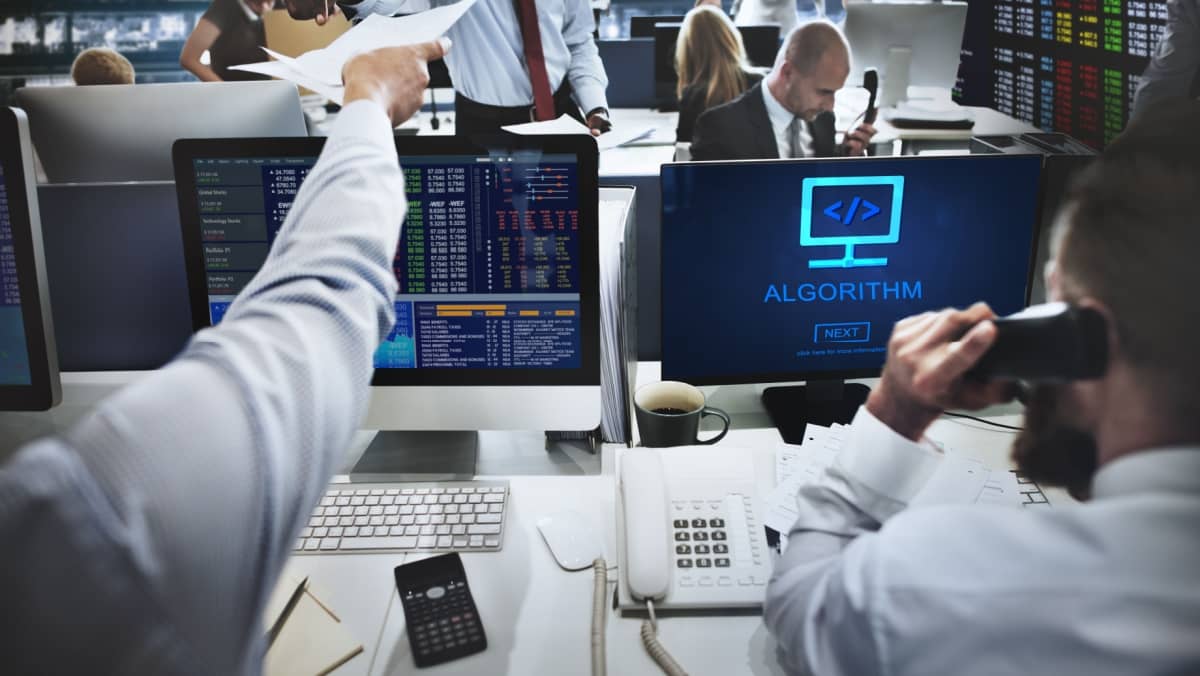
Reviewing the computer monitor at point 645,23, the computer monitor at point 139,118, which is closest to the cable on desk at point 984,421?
the computer monitor at point 139,118

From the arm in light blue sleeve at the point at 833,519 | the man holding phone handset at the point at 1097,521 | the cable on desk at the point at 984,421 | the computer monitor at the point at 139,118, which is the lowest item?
the cable on desk at the point at 984,421

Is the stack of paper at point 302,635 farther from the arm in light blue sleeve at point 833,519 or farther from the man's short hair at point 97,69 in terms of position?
the man's short hair at point 97,69

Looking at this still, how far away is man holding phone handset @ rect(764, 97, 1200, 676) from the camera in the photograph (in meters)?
0.54

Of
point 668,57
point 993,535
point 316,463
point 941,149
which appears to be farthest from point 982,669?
point 668,57

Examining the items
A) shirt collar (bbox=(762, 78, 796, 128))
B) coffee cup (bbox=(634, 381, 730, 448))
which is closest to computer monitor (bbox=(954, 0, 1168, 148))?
shirt collar (bbox=(762, 78, 796, 128))

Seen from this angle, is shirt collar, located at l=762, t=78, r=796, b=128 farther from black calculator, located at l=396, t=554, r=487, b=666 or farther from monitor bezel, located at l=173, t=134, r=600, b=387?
black calculator, located at l=396, t=554, r=487, b=666

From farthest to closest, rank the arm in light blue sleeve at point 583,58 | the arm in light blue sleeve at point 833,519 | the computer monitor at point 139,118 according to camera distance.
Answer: the arm in light blue sleeve at point 583,58 → the computer monitor at point 139,118 → the arm in light blue sleeve at point 833,519

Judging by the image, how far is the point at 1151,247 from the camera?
0.55 metres

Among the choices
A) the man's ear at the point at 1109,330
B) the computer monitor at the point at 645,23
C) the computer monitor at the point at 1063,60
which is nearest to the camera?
the man's ear at the point at 1109,330

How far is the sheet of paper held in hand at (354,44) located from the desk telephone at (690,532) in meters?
0.59

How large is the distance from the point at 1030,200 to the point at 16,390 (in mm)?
1569

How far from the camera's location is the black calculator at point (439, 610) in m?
0.97

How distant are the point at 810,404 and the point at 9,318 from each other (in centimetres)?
124

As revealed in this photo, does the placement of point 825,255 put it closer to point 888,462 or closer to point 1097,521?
point 888,462
